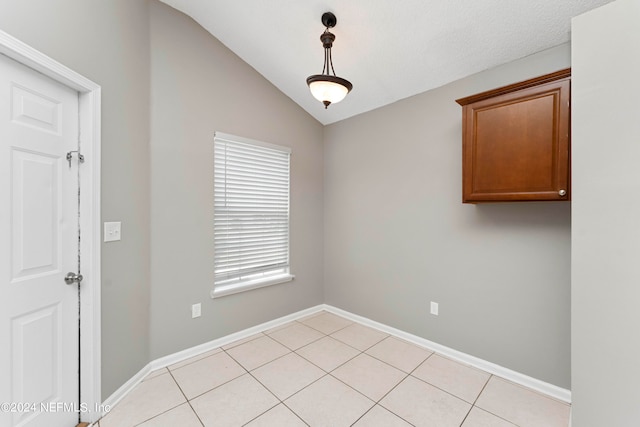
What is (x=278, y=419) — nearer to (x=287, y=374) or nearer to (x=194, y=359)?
(x=287, y=374)

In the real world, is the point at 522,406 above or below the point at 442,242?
below

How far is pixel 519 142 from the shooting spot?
6.09 ft

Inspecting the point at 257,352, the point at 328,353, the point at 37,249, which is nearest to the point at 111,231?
the point at 37,249

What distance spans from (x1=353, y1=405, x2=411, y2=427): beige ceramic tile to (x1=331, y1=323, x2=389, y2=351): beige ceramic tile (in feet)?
2.74

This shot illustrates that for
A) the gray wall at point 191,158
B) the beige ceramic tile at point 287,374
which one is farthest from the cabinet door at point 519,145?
the gray wall at point 191,158

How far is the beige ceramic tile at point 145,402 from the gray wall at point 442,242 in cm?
205

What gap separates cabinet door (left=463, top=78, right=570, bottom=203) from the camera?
1.69m

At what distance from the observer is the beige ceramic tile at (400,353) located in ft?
7.77

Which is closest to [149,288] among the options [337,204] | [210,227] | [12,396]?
[210,227]

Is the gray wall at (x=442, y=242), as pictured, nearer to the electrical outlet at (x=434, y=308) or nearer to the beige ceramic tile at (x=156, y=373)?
the electrical outlet at (x=434, y=308)

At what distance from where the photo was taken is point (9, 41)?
121 centimetres

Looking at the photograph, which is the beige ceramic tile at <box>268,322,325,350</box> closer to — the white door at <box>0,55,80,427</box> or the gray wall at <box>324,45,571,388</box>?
the gray wall at <box>324,45,571,388</box>

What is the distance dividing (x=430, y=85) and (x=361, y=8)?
0.98m

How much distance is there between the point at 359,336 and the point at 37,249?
2.70 metres
